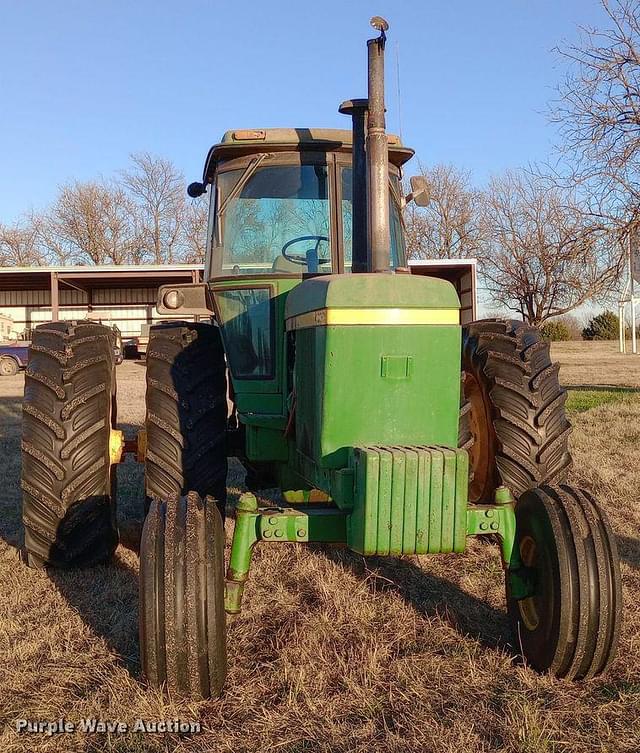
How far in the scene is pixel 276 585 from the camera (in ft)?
12.9

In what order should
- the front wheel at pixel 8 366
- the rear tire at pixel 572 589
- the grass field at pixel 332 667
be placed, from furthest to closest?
the front wheel at pixel 8 366 → the rear tire at pixel 572 589 → the grass field at pixel 332 667

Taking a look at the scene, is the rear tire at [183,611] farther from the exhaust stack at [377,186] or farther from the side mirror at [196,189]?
the side mirror at [196,189]

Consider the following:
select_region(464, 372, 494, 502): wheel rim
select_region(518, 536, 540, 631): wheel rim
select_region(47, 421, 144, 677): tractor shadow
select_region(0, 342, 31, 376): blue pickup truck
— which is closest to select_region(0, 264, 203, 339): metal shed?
select_region(0, 342, 31, 376): blue pickup truck

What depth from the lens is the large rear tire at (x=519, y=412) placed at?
3.95m

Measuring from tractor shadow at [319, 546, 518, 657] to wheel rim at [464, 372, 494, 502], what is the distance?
454mm

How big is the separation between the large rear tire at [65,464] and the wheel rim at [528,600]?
226cm

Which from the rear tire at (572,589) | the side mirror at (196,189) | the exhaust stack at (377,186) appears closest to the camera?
the rear tire at (572,589)

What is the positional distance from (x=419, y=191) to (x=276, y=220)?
2.73 feet

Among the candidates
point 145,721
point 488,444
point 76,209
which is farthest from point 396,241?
point 76,209

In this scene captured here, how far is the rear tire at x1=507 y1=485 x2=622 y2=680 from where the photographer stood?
278 cm

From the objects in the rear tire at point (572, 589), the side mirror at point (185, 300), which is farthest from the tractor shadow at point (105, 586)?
the rear tire at point (572, 589)

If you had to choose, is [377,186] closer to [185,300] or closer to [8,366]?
[185,300]

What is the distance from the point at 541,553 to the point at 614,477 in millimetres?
3543

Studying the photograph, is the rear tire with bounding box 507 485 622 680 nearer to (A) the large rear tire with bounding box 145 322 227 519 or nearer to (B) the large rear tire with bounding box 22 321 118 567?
(A) the large rear tire with bounding box 145 322 227 519
